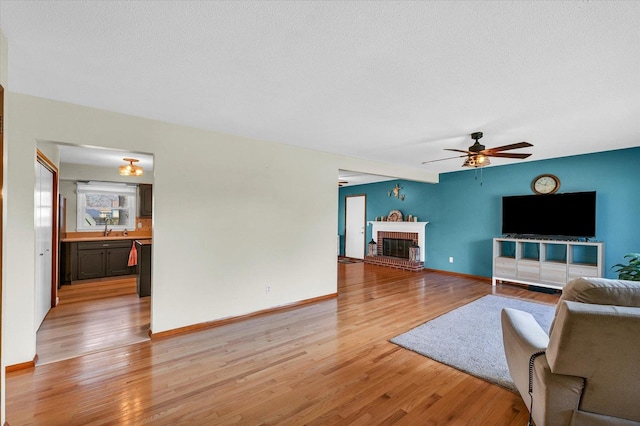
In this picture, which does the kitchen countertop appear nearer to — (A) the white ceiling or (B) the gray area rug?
(A) the white ceiling

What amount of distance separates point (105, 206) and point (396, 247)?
273 inches

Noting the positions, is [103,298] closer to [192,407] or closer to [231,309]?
[231,309]

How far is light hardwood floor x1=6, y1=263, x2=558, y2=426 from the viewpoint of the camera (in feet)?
6.20

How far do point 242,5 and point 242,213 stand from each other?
2.57 metres

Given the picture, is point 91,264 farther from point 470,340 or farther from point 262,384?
point 470,340

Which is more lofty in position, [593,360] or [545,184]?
[545,184]

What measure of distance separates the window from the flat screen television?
25.9ft

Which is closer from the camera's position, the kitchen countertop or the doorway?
the doorway

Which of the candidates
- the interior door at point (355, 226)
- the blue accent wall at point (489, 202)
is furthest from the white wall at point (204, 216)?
the interior door at point (355, 226)

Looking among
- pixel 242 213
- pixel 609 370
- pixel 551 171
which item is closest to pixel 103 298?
pixel 242 213

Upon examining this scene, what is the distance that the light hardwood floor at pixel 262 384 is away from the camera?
1.89 m

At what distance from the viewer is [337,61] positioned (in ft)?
6.32

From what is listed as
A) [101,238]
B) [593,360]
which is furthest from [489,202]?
[101,238]

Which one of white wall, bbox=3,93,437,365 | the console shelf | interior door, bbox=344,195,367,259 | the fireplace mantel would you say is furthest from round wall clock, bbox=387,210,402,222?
white wall, bbox=3,93,437,365
